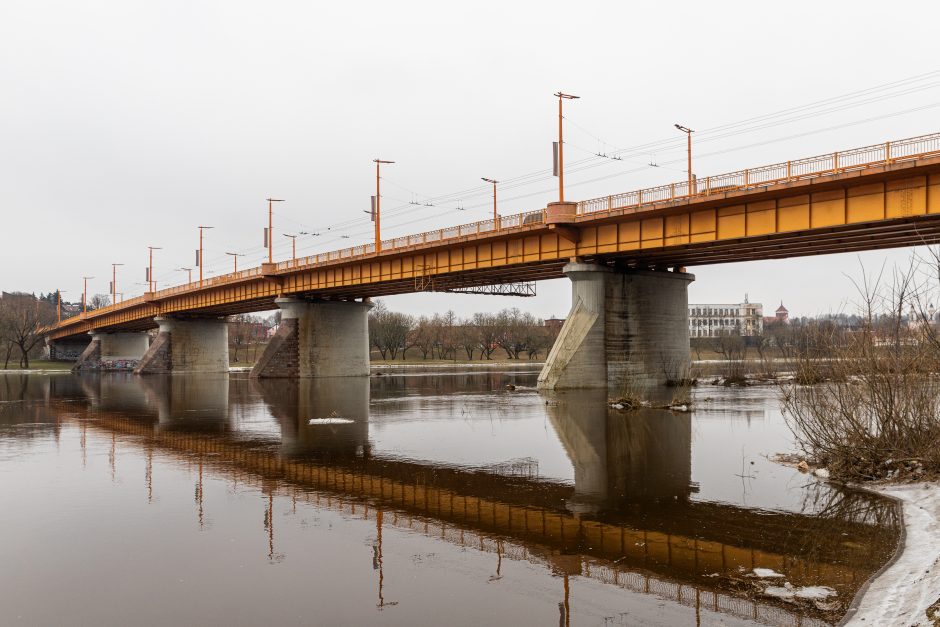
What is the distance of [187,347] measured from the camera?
306 feet

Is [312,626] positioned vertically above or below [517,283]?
below

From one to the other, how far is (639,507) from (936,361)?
18.4 ft

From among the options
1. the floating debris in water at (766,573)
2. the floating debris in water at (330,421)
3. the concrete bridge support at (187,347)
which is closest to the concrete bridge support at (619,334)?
the floating debris in water at (330,421)

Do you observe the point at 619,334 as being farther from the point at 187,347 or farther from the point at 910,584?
the point at 187,347

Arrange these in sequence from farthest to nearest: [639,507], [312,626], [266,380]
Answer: [266,380], [639,507], [312,626]

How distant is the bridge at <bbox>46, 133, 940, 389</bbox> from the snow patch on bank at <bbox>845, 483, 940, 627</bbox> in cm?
667

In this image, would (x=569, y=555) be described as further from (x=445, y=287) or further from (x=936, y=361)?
(x=445, y=287)

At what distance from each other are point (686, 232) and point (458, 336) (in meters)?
100

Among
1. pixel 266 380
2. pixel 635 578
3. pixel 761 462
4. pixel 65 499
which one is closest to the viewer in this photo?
pixel 635 578

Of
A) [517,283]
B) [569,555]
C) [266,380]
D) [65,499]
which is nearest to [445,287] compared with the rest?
[517,283]

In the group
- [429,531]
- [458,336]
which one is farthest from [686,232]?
[458,336]

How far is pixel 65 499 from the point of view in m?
13.6

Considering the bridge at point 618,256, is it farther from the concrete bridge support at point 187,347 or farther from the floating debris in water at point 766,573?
the concrete bridge support at point 187,347

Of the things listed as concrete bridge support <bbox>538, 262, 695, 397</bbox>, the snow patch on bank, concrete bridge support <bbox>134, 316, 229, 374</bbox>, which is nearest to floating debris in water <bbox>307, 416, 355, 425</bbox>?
concrete bridge support <bbox>538, 262, 695, 397</bbox>
